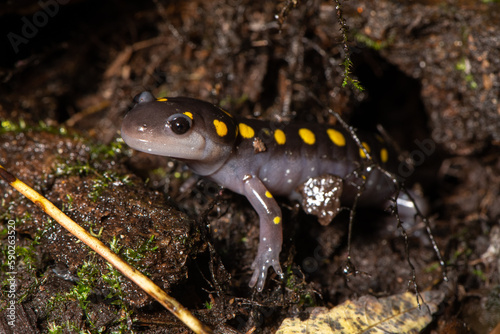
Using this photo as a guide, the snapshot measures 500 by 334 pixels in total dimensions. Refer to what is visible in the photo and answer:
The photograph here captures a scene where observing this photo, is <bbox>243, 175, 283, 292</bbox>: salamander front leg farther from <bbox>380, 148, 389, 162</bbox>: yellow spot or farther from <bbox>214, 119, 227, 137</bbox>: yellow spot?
<bbox>380, 148, 389, 162</bbox>: yellow spot

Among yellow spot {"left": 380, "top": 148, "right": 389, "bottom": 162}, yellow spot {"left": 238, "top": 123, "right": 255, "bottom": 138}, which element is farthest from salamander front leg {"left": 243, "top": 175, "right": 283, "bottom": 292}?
yellow spot {"left": 380, "top": 148, "right": 389, "bottom": 162}

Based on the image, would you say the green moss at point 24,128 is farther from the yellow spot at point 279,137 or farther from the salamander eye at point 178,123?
the yellow spot at point 279,137

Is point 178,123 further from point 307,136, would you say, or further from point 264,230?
point 307,136

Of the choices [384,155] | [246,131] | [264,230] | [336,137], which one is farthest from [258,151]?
[384,155]

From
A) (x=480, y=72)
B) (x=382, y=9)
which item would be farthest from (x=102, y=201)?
(x=480, y=72)

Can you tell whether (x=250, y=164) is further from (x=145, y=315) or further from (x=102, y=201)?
(x=145, y=315)

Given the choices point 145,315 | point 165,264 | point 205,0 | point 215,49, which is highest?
point 205,0

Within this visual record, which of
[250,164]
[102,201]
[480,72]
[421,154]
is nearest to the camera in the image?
[102,201]
